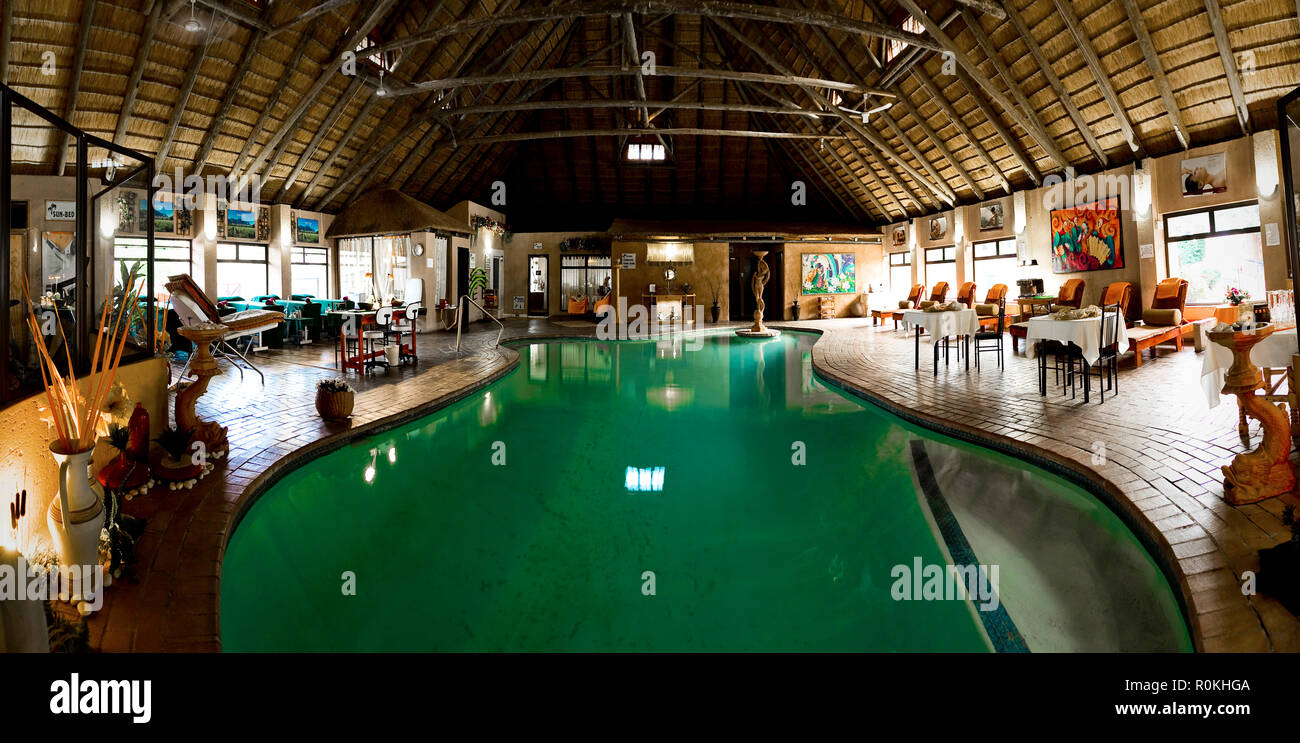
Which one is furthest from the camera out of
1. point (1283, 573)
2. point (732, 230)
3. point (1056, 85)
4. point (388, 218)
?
point (732, 230)

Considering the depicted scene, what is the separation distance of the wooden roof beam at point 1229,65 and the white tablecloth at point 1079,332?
4821 mm

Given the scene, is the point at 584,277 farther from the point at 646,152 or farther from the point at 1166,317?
the point at 1166,317

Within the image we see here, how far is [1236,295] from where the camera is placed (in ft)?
29.2

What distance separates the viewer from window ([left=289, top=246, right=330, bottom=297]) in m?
14.7

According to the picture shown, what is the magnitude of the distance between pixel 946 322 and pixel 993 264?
8.88m

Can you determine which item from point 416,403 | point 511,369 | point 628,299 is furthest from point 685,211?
point 416,403

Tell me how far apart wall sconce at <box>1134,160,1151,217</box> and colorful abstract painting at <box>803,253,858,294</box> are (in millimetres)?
9042

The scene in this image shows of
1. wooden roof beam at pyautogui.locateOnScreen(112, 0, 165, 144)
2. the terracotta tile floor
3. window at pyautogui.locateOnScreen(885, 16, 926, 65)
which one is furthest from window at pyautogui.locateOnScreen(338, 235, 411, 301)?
window at pyautogui.locateOnScreen(885, 16, 926, 65)

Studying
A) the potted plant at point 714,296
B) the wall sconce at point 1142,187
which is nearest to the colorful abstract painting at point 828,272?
the potted plant at point 714,296

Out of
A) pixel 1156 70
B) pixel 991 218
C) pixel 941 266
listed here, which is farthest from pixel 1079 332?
pixel 941 266

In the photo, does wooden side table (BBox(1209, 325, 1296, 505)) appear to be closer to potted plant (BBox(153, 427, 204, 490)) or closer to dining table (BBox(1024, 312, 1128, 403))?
dining table (BBox(1024, 312, 1128, 403))

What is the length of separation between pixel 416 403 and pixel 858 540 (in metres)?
4.51

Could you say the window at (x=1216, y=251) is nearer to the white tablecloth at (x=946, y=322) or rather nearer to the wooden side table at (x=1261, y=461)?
the white tablecloth at (x=946, y=322)
